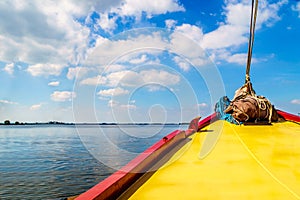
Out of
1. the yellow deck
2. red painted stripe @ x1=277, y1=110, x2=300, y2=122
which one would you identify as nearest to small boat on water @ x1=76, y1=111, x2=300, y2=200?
the yellow deck

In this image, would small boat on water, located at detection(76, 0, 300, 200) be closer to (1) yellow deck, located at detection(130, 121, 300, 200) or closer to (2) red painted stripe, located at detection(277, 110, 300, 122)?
(1) yellow deck, located at detection(130, 121, 300, 200)

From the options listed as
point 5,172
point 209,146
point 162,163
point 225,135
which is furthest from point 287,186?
point 5,172

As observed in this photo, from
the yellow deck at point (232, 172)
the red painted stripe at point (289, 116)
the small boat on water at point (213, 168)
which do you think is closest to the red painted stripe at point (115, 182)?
the small boat on water at point (213, 168)

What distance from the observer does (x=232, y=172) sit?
3.15 m

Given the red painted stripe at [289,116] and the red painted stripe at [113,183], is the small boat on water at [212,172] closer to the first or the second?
the red painted stripe at [113,183]

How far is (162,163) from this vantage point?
3.66 m

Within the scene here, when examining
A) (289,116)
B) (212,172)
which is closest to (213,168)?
(212,172)

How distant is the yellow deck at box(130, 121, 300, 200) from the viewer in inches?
99.1

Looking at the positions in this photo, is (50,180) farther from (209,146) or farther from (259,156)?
(259,156)

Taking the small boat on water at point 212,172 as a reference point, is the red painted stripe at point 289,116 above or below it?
above

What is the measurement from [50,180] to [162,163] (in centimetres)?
761

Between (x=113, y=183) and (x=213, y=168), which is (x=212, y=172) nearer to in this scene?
(x=213, y=168)

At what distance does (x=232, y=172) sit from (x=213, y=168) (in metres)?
0.26

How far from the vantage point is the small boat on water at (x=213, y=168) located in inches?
99.0
